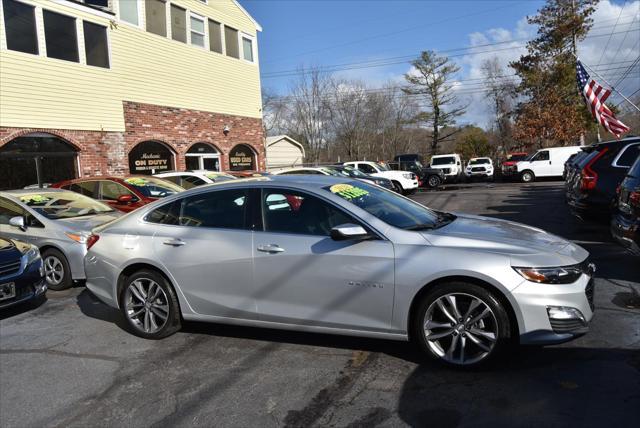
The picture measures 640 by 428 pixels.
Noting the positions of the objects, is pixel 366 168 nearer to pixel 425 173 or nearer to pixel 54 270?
pixel 425 173

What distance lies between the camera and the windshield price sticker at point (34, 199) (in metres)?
7.88

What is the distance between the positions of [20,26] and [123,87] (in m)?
3.61

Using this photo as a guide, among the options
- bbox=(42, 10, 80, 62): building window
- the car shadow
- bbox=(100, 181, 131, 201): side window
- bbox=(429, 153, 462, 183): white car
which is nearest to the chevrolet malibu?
the car shadow

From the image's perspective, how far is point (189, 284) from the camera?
475cm

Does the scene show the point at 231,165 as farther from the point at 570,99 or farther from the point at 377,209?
the point at 570,99

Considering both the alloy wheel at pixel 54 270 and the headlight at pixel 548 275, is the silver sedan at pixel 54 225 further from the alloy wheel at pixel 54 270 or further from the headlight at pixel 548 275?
the headlight at pixel 548 275

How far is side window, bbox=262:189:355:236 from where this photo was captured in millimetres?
4297

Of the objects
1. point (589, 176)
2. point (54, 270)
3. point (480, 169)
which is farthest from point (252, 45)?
point (54, 270)

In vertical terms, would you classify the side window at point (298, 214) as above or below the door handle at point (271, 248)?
above

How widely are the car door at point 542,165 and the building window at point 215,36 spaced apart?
57.7 feet

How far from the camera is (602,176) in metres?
9.01

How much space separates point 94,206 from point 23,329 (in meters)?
3.26

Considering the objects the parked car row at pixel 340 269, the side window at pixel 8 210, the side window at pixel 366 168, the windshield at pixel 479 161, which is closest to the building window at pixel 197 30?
the side window at pixel 366 168

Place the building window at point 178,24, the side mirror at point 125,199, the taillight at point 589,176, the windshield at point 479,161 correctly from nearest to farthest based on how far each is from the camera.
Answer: the taillight at point 589,176
the side mirror at point 125,199
the building window at point 178,24
the windshield at point 479,161
